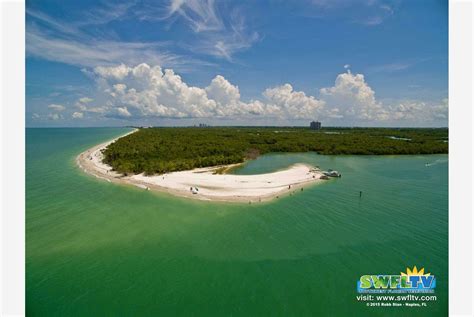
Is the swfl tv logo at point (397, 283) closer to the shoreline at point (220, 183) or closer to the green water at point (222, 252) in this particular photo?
the green water at point (222, 252)

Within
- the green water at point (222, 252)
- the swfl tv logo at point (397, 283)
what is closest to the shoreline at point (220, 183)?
the green water at point (222, 252)

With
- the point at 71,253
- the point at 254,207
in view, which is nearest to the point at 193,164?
the point at 254,207

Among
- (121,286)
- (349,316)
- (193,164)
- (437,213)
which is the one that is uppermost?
(193,164)

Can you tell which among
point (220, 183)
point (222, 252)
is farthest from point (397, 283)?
point (220, 183)

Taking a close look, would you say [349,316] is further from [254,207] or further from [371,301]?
[254,207]

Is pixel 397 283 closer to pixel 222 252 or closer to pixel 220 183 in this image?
pixel 222 252

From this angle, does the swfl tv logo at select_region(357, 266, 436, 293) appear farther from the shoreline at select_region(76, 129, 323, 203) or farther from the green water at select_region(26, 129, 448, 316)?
the shoreline at select_region(76, 129, 323, 203)
